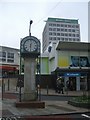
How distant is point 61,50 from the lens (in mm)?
45250

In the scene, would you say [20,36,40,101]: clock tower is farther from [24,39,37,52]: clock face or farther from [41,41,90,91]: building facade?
[41,41,90,91]: building facade

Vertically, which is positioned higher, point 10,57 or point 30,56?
point 10,57

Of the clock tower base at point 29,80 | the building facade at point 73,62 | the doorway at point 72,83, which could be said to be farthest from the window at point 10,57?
the clock tower base at point 29,80

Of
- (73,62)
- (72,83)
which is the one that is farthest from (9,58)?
(72,83)

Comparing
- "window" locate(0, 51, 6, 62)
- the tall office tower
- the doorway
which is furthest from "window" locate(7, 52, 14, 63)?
the doorway

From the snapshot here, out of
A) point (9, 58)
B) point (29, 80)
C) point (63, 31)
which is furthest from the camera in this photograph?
point (63, 31)

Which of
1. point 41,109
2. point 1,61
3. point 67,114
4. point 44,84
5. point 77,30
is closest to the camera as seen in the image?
point 67,114

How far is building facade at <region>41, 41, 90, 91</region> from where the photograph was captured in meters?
44.7

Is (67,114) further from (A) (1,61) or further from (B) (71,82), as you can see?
(A) (1,61)

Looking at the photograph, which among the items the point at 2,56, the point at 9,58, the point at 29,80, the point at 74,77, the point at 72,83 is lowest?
the point at 72,83

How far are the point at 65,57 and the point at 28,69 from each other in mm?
25585

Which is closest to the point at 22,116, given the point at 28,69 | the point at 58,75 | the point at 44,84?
the point at 28,69

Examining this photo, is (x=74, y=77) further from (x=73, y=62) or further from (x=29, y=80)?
(x=29, y=80)

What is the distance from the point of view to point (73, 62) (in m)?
45.8
